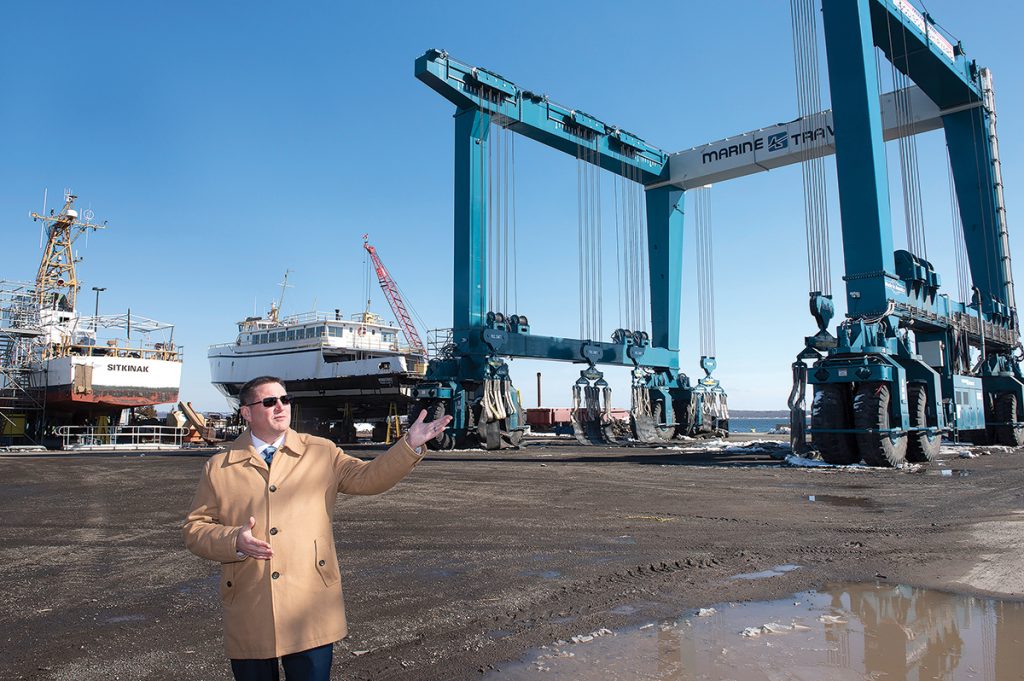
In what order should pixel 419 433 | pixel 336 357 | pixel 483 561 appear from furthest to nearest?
1. pixel 336 357
2. pixel 483 561
3. pixel 419 433

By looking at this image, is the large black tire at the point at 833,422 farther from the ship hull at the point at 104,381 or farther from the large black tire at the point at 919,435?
the ship hull at the point at 104,381

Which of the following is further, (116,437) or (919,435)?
(116,437)

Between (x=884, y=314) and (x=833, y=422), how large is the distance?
9.79ft

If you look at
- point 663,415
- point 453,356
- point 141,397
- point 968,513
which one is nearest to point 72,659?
point 968,513

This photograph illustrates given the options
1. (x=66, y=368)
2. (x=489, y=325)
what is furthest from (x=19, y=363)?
(x=489, y=325)

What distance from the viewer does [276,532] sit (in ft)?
8.52

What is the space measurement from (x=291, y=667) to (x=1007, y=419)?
2779 centimetres

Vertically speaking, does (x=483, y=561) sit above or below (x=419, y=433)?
below

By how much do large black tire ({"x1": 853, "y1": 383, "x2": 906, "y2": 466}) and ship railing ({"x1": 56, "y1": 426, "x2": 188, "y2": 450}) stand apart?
80.1 ft

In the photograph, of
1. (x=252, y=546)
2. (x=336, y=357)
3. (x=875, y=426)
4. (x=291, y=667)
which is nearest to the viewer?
(x=252, y=546)

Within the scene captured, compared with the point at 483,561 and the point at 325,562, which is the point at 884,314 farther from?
the point at 325,562

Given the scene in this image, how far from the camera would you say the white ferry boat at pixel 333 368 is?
3594cm

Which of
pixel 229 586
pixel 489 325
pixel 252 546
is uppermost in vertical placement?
pixel 489 325

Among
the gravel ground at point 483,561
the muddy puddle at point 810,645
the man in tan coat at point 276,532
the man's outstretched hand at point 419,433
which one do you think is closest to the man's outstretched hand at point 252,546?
the man in tan coat at point 276,532
